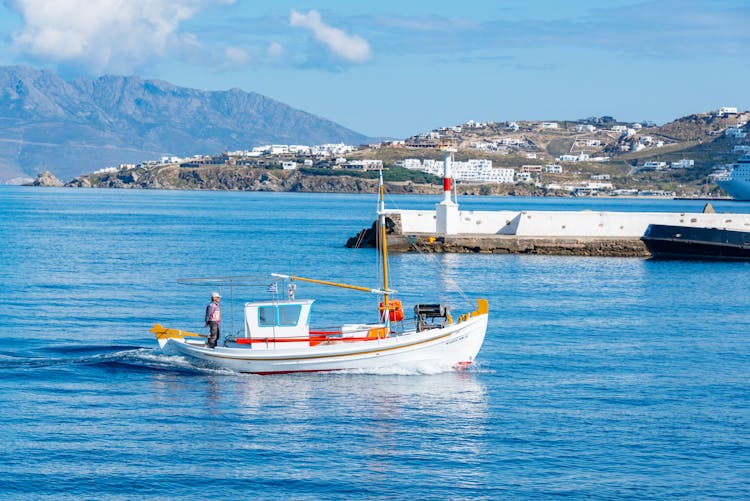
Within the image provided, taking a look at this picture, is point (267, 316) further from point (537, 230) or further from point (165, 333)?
point (537, 230)

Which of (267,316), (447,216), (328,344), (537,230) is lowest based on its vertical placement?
(328,344)

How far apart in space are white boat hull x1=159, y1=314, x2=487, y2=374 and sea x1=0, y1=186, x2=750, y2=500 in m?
0.30

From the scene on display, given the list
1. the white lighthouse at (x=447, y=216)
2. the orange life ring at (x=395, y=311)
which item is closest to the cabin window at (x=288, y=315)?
the orange life ring at (x=395, y=311)

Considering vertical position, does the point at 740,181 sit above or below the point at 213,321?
above

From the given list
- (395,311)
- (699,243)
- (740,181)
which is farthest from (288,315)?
(740,181)

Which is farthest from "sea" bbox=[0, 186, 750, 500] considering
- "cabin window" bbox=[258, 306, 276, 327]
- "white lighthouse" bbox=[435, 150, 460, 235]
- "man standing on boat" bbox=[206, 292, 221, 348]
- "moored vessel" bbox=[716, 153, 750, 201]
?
"moored vessel" bbox=[716, 153, 750, 201]

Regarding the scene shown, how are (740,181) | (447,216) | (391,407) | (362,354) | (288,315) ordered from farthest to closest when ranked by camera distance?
(740,181)
(447,216)
(288,315)
(362,354)
(391,407)

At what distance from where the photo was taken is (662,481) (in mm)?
16000

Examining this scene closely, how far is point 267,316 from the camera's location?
78.9 feet

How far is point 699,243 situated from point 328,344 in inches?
1410

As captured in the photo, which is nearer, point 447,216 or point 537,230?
point 447,216

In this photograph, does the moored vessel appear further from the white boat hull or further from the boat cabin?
the boat cabin

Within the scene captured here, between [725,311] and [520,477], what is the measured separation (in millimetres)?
21113

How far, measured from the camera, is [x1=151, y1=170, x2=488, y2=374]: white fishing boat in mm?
23484
